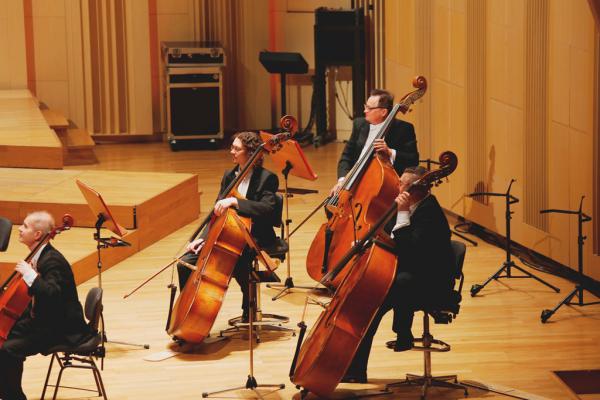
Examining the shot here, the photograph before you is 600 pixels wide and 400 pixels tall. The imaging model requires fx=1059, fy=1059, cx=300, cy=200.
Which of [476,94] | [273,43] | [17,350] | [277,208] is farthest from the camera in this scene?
[273,43]

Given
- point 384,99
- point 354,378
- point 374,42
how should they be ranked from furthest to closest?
point 374,42 < point 384,99 < point 354,378

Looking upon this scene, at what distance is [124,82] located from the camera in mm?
12875

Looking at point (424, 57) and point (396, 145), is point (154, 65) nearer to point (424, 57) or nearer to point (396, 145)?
point (424, 57)

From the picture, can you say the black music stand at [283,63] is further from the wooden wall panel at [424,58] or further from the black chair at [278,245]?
the black chair at [278,245]

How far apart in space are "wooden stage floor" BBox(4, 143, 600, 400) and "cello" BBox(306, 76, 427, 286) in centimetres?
60

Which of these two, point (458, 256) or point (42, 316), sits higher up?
point (458, 256)

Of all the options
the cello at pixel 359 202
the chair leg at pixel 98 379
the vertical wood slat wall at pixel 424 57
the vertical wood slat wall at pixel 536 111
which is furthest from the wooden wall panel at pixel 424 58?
the chair leg at pixel 98 379

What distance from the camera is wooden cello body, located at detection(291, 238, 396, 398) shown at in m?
4.51

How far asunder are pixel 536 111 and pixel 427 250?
2.57m

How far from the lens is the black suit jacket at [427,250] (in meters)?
4.82

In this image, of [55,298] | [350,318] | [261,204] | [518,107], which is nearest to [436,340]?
[350,318]

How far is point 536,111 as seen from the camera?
7.06 m

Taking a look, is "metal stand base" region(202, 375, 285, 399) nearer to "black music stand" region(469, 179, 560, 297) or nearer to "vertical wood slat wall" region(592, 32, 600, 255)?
"black music stand" region(469, 179, 560, 297)

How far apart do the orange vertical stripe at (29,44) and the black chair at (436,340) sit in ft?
28.8
